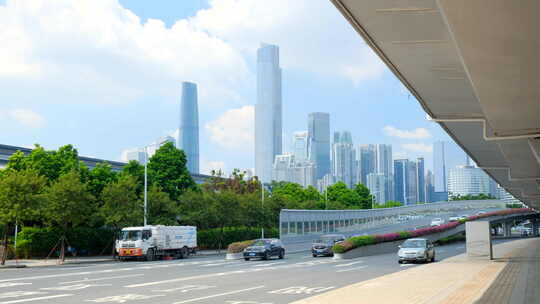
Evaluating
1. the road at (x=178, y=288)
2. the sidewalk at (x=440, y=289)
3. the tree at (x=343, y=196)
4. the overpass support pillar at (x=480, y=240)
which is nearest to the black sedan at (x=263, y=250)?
the overpass support pillar at (x=480, y=240)

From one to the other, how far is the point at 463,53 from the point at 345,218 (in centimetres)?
7118

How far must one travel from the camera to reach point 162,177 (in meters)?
63.4

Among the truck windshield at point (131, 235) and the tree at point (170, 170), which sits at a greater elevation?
the tree at point (170, 170)

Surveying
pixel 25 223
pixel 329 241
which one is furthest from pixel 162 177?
pixel 329 241

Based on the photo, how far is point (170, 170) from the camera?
6406cm

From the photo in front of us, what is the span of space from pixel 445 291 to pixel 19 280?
55.4 ft

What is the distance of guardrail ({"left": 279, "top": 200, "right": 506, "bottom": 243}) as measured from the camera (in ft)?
199

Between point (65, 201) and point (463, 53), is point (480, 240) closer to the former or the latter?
point (65, 201)

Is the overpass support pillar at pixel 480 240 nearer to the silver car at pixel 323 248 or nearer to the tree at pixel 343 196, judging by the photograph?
the silver car at pixel 323 248

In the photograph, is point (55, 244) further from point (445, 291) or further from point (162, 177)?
point (445, 291)

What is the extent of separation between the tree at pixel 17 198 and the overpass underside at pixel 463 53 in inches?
1161

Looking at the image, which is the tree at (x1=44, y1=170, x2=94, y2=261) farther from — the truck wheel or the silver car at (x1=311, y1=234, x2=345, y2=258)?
the silver car at (x1=311, y1=234, x2=345, y2=258)

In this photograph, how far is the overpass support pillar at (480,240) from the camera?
34344 mm

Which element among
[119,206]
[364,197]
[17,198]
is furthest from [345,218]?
[364,197]
